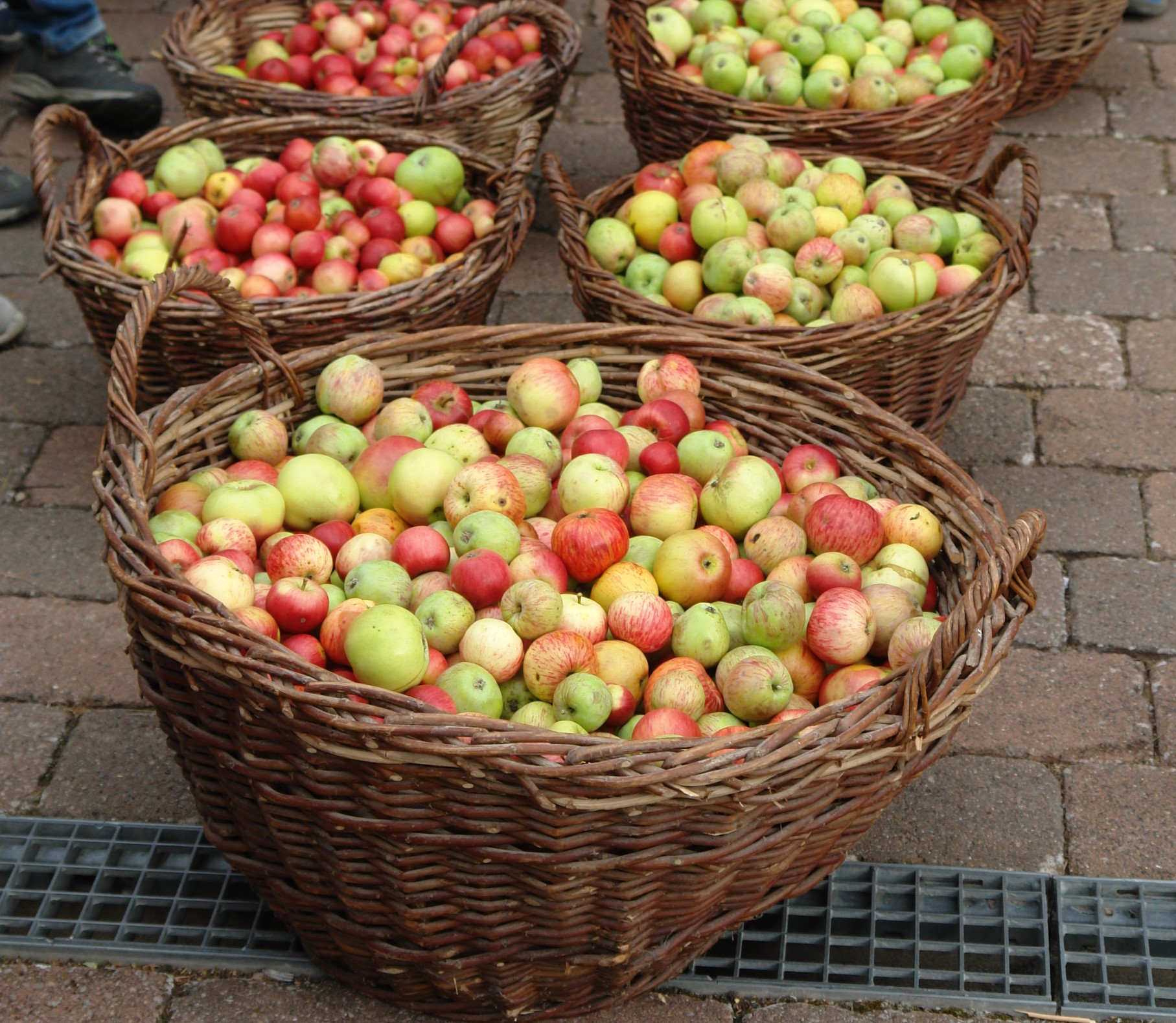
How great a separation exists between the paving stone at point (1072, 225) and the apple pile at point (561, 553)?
2082 millimetres

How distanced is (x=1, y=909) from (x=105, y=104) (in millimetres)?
3149

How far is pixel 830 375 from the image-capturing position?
245 cm

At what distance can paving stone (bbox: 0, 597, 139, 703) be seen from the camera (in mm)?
2436

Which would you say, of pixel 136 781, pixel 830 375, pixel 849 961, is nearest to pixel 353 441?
pixel 136 781

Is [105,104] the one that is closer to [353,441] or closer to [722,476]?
[353,441]

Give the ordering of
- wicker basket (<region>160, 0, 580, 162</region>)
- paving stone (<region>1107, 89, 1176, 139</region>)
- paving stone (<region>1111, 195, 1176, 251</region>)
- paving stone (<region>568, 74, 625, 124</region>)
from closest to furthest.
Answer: wicker basket (<region>160, 0, 580, 162</region>) < paving stone (<region>1111, 195, 1176, 251</region>) < paving stone (<region>1107, 89, 1176, 139</region>) < paving stone (<region>568, 74, 625, 124</region>)

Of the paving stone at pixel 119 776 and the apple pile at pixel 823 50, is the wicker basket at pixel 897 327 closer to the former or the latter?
the apple pile at pixel 823 50

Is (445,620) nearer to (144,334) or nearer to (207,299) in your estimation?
(144,334)

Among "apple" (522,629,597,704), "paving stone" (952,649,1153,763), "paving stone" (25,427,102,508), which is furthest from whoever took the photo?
"paving stone" (25,427,102,508)

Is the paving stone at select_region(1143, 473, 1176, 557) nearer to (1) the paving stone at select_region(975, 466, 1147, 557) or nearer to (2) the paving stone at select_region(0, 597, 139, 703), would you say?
(1) the paving stone at select_region(975, 466, 1147, 557)

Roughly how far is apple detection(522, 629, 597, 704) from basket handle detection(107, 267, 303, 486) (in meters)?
0.66

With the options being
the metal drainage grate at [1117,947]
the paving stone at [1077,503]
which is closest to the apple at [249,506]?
the metal drainage grate at [1117,947]

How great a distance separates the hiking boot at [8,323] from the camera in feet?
11.1

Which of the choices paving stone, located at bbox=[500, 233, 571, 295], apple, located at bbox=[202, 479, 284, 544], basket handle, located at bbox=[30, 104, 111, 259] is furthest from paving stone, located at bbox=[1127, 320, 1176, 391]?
basket handle, located at bbox=[30, 104, 111, 259]
